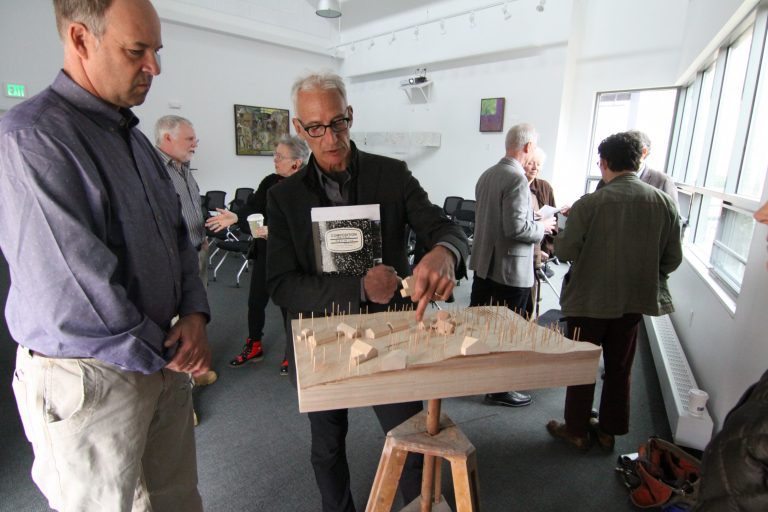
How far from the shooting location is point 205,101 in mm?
7227

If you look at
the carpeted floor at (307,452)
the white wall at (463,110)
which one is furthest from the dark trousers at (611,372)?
the white wall at (463,110)

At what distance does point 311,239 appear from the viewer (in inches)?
55.7

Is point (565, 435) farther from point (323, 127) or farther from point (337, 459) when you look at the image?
point (323, 127)

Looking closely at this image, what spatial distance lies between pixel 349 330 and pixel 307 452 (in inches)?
56.6

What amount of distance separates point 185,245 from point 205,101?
6832 millimetres

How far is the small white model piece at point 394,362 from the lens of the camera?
0.93 m

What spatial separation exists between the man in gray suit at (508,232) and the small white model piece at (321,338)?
1.52m

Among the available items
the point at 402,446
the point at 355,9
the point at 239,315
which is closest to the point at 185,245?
the point at 402,446

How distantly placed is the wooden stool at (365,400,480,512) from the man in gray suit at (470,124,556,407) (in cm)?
137

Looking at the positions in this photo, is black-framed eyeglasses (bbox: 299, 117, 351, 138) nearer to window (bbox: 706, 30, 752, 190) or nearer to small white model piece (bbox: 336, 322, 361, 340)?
small white model piece (bbox: 336, 322, 361, 340)

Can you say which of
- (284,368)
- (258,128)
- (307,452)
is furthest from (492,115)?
(307,452)

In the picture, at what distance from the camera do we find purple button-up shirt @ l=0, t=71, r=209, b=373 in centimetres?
89

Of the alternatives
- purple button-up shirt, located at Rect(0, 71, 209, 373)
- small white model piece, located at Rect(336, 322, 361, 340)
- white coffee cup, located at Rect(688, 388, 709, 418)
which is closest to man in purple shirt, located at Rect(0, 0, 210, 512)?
purple button-up shirt, located at Rect(0, 71, 209, 373)

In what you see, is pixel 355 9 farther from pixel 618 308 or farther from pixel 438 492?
pixel 438 492
